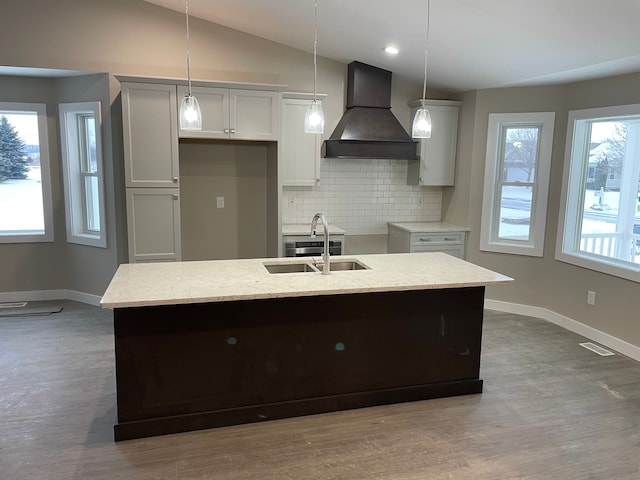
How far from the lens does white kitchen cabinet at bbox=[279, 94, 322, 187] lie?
16.4ft

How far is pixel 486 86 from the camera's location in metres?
5.03

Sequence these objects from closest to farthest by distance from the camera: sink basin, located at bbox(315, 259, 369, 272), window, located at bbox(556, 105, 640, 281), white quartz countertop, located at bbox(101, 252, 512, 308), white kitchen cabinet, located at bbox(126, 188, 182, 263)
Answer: white quartz countertop, located at bbox(101, 252, 512, 308), sink basin, located at bbox(315, 259, 369, 272), window, located at bbox(556, 105, 640, 281), white kitchen cabinet, located at bbox(126, 188, 182, 263)

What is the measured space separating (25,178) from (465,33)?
4.76m

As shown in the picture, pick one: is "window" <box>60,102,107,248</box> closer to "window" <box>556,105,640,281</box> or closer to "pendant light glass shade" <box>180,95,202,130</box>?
"pendant light glass shade" <box>180,95,202,130</box>


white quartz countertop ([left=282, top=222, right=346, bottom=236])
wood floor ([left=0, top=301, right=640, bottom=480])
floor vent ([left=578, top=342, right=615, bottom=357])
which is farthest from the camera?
white quartz countertop ([left=282, top=222, right=346, bottom=236])

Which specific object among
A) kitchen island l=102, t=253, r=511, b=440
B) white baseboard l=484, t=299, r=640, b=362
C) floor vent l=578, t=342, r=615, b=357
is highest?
kitchen island l=102, t=253, r=511, b=440

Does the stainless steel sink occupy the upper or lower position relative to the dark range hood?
lower

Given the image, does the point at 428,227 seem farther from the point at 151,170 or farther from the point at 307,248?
the point at 151,170

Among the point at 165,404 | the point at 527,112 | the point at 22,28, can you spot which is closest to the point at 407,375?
the point at 165,404

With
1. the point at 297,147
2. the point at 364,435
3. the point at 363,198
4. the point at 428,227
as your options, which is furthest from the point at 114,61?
the point at 364,435

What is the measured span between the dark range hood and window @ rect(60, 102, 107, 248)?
247 cm

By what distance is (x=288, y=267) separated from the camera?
3539mm

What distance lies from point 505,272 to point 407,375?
249 cm

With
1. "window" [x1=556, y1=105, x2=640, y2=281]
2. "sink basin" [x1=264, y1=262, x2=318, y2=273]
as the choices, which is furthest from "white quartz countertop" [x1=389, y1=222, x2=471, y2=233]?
"sink basin" [x1=264, y1=262, x2=318, y2=273]
